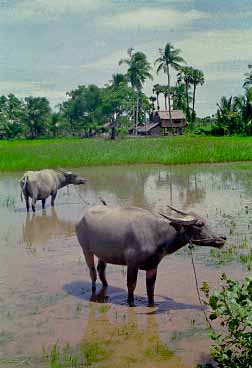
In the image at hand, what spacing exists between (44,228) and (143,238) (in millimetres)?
4596

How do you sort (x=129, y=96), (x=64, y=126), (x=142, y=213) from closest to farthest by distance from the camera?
(x=142, y=213)
(x=129, y=96)
(x=64, y=126)

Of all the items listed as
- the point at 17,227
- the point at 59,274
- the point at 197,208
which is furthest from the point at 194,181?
the point at 59,274

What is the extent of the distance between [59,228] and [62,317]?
4.25m

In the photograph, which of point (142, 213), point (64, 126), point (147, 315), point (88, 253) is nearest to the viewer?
point (147, 315)

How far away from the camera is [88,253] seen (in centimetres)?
519

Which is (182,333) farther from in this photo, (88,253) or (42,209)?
(42,209)

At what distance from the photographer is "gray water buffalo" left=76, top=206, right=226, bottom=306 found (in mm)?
4547

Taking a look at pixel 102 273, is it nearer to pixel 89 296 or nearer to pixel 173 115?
pixel 89 296

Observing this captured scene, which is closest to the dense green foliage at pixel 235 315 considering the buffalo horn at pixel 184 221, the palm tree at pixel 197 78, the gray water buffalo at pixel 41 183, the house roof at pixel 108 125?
the buffalo horn at pixel 184 221

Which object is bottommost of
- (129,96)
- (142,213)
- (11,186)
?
(11,186)

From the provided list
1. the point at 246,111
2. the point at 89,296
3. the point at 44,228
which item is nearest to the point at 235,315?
the point at 89,296

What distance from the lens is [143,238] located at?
465cm

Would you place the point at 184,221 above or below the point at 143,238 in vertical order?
above

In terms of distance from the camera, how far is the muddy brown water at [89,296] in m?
3.95
